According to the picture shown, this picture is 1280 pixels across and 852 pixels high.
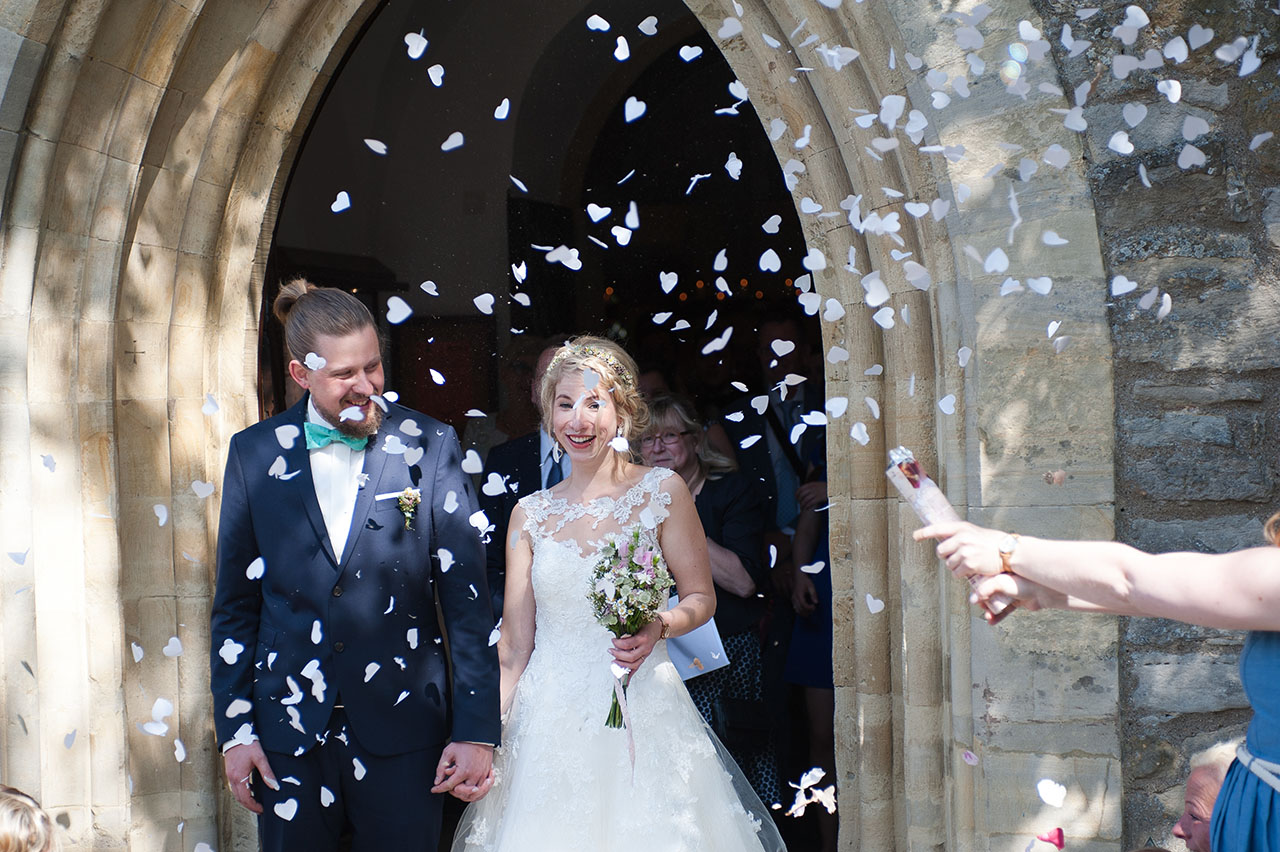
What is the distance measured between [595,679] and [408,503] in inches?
27.3

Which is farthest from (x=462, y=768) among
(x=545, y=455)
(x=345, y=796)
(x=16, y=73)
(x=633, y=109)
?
(x=633, y=109)

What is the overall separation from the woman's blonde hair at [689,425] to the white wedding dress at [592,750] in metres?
0.88

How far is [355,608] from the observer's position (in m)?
2.90

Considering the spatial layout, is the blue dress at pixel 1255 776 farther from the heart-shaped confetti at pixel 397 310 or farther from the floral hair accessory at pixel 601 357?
the heart-shaped confetti at pixel 397 310

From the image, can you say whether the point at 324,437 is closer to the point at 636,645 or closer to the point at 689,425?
the point at 636,645

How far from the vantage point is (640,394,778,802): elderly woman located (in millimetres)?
3988

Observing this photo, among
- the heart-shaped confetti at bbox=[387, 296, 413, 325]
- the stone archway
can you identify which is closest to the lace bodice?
the stone archway

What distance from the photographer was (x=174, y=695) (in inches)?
153

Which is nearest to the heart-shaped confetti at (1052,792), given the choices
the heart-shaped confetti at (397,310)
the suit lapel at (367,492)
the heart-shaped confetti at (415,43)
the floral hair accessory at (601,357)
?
the floral hair accessory at (601,357)

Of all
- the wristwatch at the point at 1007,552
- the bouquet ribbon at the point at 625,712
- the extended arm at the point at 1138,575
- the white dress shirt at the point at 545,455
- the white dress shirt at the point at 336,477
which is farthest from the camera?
the white dress shirt at the point at 545,455

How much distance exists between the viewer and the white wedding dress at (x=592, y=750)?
2.91m

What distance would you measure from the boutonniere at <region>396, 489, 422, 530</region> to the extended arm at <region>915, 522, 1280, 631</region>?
1.44 meters

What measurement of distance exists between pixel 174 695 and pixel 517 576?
151cm

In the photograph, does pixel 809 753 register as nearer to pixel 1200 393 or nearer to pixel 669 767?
pixel 669 767
